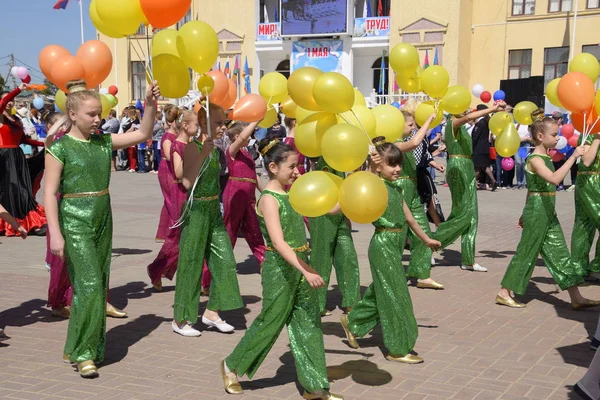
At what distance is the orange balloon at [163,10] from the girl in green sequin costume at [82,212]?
0.44m

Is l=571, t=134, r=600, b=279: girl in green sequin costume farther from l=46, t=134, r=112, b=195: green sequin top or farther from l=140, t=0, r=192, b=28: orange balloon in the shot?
l=46, t=134, r=112, b=195: green sequin top

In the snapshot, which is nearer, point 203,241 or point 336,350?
point 336,350

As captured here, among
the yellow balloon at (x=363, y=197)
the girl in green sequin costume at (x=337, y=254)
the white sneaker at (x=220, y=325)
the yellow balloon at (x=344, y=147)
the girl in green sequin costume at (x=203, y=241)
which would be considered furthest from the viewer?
the girl in green sequin costume at (x=337, y=254)

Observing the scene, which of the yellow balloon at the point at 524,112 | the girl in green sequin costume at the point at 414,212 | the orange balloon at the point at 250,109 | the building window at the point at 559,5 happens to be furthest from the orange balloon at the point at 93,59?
the building window at the point at 559,5

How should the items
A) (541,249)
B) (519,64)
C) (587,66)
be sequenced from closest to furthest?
(541,249) < (587,66) < (519,64)

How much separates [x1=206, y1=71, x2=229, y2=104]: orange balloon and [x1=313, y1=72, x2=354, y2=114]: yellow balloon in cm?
152

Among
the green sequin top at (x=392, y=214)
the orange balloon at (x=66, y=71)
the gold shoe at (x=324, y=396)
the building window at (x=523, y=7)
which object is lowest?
the gold shoe at (x=324, y=396)

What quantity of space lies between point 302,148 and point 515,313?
9.92ft

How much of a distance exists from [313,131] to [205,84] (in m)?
1.17

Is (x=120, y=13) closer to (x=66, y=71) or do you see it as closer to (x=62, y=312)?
(x=66, y=71)

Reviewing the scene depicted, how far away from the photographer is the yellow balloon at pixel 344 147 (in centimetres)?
386

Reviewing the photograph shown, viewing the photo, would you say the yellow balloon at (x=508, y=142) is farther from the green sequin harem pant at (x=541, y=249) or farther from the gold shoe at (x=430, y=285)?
the gold shoe at (x=430, y=285)

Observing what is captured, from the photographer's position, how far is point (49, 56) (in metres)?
5.56

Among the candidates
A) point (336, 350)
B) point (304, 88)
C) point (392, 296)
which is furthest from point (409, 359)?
point (304, 88)
